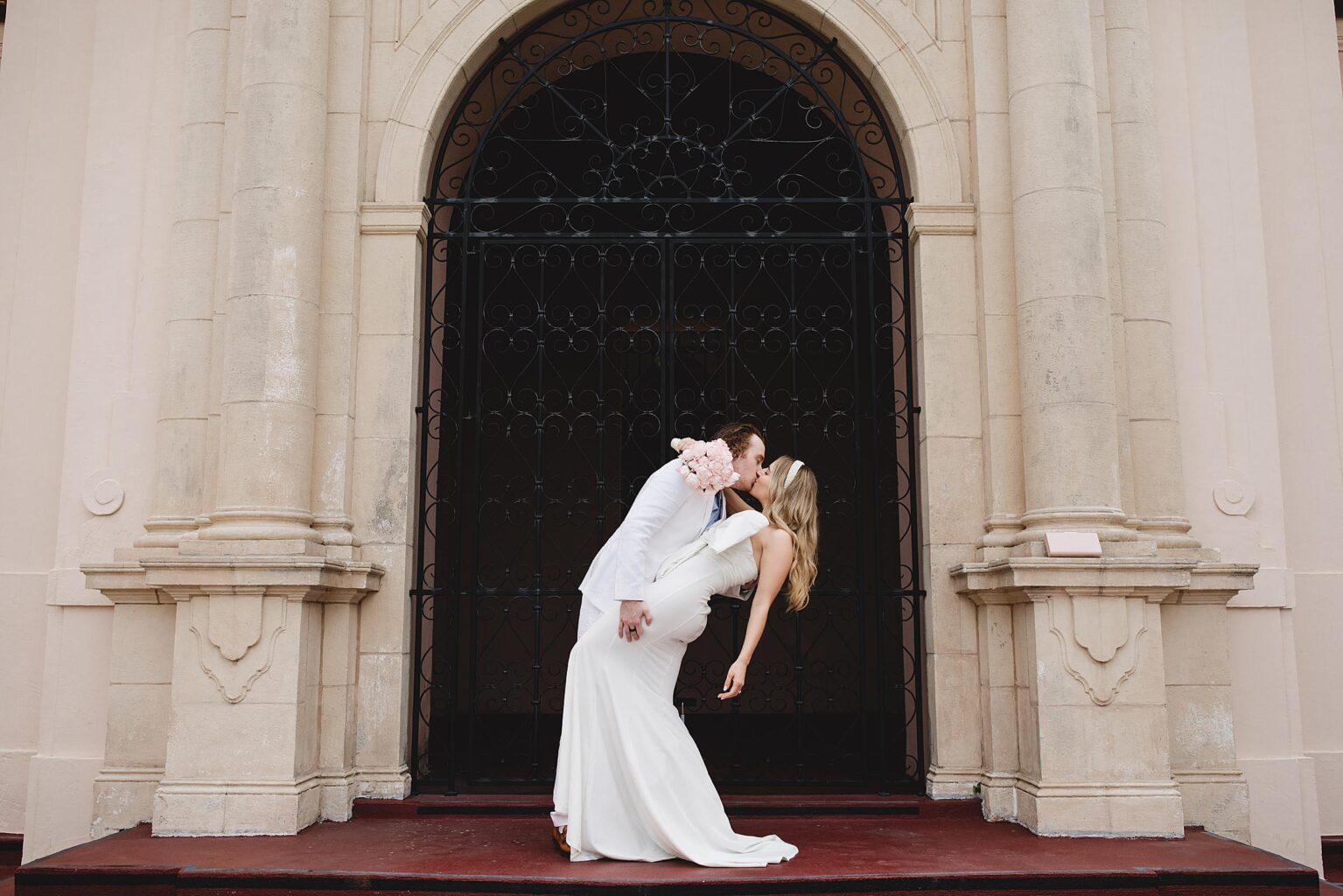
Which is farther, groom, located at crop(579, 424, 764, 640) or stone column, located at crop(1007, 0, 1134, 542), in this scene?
stone column, located at crop(1007, 0, 1134, 542)

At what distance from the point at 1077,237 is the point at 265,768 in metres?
5.65

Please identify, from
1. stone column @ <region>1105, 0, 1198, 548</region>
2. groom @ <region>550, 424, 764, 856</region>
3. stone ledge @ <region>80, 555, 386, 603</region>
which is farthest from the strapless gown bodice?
stone column @ <region>1105, 0, 1198, 548</region>

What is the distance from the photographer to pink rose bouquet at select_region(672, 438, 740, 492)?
5875mm

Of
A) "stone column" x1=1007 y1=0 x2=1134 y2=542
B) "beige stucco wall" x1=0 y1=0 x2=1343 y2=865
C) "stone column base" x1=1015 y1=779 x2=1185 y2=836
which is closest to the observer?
"stone column base" x1=1015 y1=779 x2=1185 y2=836

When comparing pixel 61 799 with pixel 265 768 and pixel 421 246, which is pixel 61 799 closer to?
pixel 265 768

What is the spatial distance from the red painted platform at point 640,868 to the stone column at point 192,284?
2.06 meters

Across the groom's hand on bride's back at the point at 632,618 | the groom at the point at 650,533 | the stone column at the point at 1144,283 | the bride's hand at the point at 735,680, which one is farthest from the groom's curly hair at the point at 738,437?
the stone column at the point at 1144,283

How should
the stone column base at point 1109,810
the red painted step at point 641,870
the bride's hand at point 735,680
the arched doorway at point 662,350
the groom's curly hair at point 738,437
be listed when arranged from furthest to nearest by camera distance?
the arched doorway at point 662,350 → the stone column base at point 1109,810 → the groom's curly hair at point 738,437 → the bride's hand at point 735,680 → the red painted step at point 641,870

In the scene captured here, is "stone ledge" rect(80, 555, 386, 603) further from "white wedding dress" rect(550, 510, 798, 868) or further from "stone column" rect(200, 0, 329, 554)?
"white wedding dress" rect(550, 510, 798, 868)

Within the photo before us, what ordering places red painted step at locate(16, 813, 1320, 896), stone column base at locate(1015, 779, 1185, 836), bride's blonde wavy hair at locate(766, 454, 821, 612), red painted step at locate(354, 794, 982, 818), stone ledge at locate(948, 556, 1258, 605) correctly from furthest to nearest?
red painted step at locate(354, 794, 982, 818) → stone ledge at locate(948, 556, 1258, 605) → stone column base at locate(1015, 779, 1185, 836) → bride's blonde wavy hair at locate(766, 454, 821, 612) → red painted step at locate(16, 813, 1320, 896)

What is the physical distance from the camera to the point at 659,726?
5.72 metres

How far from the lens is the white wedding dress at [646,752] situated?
563cm

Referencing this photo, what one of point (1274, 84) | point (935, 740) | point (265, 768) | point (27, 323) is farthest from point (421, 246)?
point (1274, 84)

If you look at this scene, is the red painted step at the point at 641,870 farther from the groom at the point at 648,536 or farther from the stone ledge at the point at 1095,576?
the stone ledge at the point at 1095,576
